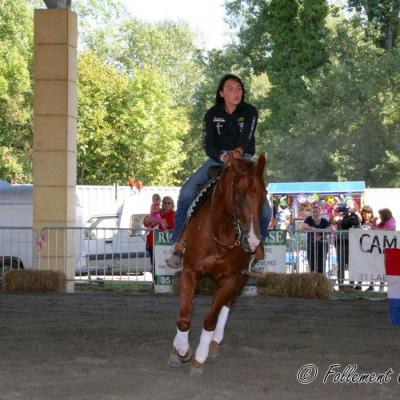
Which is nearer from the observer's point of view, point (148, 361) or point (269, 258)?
point (148, 361)

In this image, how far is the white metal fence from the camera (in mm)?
18922

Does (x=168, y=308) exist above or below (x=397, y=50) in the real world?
below

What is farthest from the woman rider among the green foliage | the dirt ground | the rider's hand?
the green foliage

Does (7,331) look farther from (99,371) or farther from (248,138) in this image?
(248,138)

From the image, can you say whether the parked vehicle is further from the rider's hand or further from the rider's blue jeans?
the rider's hand

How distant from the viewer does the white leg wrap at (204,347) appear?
816 cm

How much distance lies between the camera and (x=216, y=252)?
335 inches

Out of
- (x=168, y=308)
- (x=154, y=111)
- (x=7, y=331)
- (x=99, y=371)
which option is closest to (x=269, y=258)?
(x=168, y=308)

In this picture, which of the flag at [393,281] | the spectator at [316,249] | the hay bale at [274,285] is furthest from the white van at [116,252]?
the flag at [393,281]

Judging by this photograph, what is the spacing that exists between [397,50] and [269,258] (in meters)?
28.3

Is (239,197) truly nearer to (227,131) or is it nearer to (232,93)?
(227,131)

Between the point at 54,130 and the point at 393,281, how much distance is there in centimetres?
891

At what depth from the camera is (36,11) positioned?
62.1 ft

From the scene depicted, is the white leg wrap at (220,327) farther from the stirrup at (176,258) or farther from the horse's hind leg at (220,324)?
the stirrup at (176,258)
